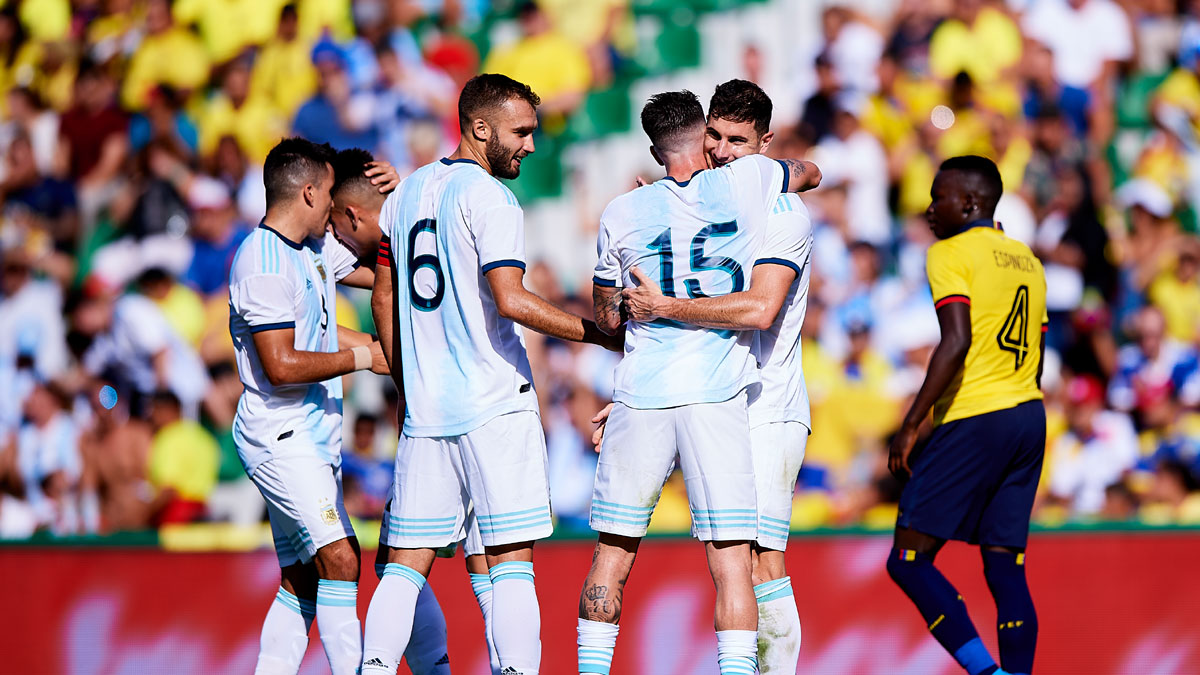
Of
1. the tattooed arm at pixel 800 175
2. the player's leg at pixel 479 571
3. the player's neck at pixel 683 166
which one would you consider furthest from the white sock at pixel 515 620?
the tattooed arm at pixel 800 175

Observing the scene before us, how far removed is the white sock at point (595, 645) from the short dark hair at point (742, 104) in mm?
2180

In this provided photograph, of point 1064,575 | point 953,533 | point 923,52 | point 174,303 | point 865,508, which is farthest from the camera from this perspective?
point 923,52

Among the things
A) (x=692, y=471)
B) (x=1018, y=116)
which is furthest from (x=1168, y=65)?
(x=692, y=471)

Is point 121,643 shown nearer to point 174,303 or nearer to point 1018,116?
point 174,303

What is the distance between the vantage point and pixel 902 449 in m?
5.70

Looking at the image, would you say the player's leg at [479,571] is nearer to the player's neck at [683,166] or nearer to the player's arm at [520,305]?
the player's arm at [520,305]

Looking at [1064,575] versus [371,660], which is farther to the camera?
[1064,575]

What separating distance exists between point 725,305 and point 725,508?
0.79m

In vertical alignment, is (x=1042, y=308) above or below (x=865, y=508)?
above

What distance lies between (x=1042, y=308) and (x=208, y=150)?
8635 mm

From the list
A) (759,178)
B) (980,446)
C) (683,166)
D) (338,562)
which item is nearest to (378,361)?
(338,562)

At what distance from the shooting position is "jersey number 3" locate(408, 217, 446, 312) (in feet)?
17.2

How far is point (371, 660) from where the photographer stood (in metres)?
5.08

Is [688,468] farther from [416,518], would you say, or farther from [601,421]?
[416,518]
